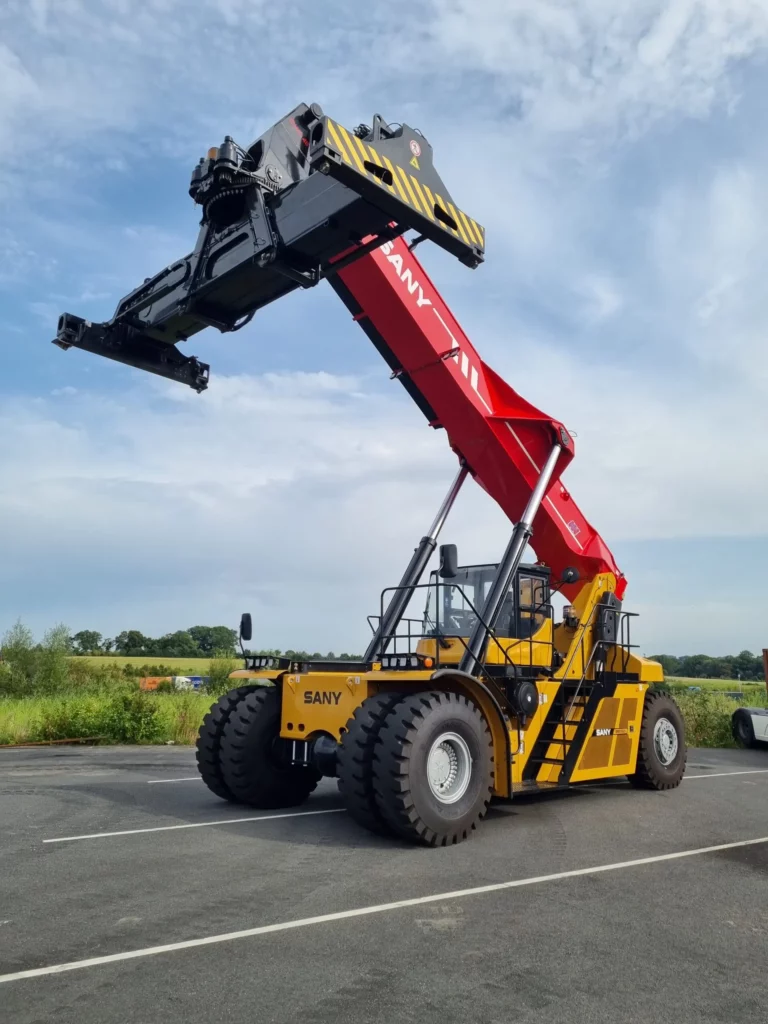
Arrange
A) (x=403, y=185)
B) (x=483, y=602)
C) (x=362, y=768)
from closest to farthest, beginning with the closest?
(x=403, y=185)
(x=362, y=768)
(x=483, y=602)

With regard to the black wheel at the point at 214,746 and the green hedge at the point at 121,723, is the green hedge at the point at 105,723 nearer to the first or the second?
the green hedge at the point at 121,723

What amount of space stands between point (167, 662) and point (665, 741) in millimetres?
58873

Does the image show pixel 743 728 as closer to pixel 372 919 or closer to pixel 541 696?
pixel 541 696

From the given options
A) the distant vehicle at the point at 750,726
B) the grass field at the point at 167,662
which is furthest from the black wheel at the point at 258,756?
the grass field at the point at 167,662

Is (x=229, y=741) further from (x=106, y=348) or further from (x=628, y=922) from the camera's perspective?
(x=628, y=922)

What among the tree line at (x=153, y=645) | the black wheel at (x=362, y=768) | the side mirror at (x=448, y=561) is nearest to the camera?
the black wheel at (x=362, y=768)

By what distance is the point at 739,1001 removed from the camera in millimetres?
3998

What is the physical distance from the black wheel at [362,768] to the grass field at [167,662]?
115 ft

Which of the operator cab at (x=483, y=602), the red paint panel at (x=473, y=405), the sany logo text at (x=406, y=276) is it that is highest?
the sany logo text at (x=406, y=276)

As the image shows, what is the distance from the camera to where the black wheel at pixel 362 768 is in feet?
24.7

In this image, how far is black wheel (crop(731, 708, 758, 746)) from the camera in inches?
754

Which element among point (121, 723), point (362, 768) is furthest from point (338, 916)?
point (121, 723)

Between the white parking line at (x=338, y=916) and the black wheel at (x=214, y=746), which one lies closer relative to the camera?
the white parking line at (x=338, y=916)

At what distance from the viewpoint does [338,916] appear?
17.1ft
